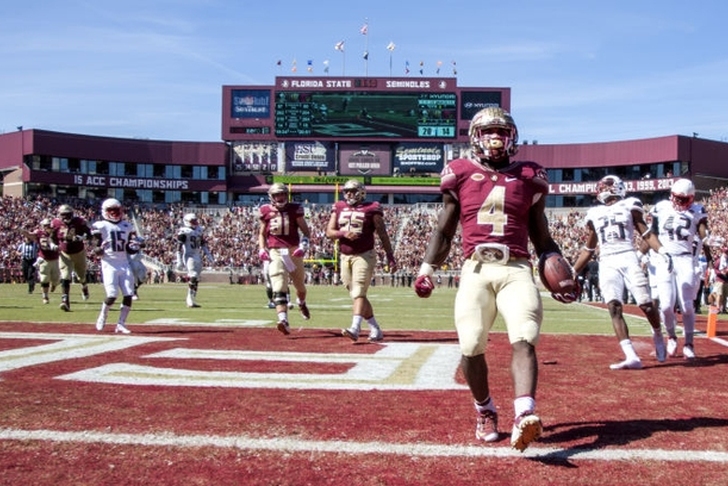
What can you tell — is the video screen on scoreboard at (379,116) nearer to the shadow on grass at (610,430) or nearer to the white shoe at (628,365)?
the white shoe at (628,365)

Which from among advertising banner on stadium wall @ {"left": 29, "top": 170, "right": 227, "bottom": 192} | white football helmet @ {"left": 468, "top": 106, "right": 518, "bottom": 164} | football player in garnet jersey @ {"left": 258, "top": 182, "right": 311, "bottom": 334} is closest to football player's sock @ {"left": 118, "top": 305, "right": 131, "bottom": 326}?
football player in garnet jersey @ {"left": 258, "top": 182, "right": 311, "bottom": 334}

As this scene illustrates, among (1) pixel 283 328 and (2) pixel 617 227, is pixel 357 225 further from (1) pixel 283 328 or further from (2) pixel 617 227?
(2) pixel 617 227

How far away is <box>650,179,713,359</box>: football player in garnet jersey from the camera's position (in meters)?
8.69

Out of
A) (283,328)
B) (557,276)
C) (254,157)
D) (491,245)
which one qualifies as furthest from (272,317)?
(254,157)

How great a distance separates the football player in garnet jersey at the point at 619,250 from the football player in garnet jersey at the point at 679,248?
0.55 metres

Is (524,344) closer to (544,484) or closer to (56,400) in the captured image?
(544,484)

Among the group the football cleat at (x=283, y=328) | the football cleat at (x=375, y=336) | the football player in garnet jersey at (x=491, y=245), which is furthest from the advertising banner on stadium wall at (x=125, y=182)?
the football player in garnet jersey at (x=491, y=245)

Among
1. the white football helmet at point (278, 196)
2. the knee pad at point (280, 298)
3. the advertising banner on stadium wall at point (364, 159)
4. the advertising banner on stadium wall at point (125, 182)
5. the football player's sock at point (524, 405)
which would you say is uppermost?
the advertising banner on stadium wall at point (364, 159)

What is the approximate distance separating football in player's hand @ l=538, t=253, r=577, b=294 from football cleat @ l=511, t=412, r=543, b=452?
93 centimetres

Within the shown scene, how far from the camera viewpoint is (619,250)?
27.0ft

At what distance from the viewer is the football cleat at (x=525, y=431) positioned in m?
3.91

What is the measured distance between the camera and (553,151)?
6719 cm

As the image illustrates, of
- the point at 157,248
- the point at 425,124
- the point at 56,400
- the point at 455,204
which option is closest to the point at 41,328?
the point at 56,400

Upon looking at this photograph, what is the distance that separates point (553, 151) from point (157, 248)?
3619 centimetres
